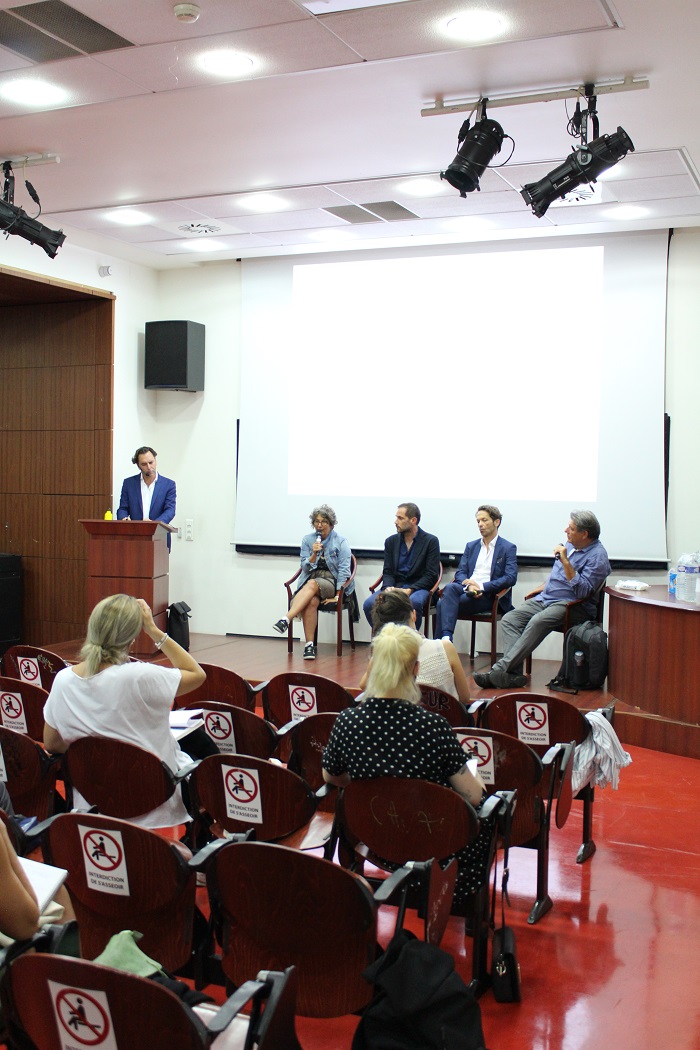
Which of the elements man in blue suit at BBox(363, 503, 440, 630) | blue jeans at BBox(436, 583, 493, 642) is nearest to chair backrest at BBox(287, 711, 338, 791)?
blue jeans at BBox(436, 583, 493, 642)

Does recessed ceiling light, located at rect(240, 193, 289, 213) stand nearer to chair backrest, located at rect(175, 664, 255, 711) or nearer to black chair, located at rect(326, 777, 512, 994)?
chair backrest, located at rect(175, 664, 255, 711)

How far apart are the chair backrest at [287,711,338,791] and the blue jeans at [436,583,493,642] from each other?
11.5 feet

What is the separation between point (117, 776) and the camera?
3.19 m

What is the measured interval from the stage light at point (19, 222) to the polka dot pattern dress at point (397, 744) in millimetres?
4460

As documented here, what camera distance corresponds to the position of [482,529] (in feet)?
25.1

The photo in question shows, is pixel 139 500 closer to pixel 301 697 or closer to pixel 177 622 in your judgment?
pixel 177 622

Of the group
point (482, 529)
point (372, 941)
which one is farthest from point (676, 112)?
point (372, 941)

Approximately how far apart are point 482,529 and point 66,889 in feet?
18.0

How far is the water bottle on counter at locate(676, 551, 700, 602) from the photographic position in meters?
6.12

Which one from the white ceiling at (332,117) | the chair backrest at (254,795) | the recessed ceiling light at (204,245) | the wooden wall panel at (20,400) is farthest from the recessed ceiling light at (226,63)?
the wooden wall panel at (20,400)

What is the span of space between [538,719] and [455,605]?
10.9 ft

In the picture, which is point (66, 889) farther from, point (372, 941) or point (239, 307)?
point (239, 307)

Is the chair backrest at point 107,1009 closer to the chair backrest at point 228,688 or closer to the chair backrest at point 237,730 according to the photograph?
the chair backrest at point 237,730

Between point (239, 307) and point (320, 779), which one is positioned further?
point (239, 307)
